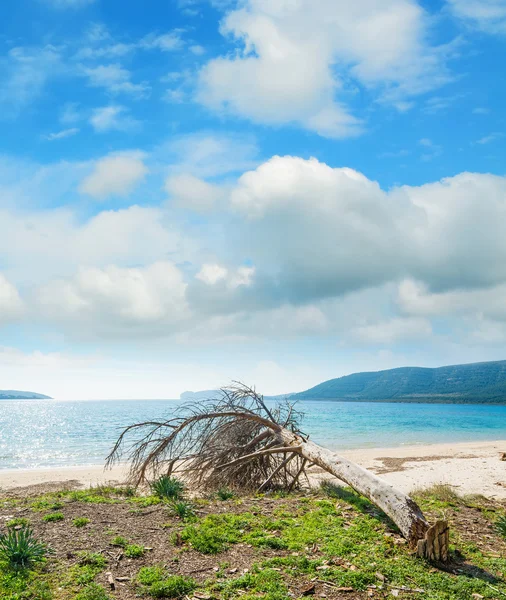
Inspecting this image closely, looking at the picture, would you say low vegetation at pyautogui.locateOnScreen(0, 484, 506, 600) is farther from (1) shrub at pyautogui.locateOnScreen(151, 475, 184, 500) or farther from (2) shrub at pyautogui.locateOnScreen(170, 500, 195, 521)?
(1) shrub at pyautogui.locateOnScreen(151, 475, 184, 500)

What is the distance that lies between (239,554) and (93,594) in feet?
7.05

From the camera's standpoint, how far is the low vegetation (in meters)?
5.48

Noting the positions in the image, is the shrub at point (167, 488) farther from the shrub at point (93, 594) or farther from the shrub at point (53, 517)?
the shrub at point (93, 594)

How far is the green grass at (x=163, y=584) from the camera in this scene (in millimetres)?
5387

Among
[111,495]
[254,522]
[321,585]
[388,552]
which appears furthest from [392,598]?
[111,495]

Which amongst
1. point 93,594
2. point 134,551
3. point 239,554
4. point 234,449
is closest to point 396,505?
point 239,554

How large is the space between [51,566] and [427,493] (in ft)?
27.9

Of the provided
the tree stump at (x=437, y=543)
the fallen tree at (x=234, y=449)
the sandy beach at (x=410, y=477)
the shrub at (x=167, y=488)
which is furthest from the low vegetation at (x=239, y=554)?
the sandy beach at (x=410, y=477)

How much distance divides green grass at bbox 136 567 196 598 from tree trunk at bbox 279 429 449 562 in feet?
11.0

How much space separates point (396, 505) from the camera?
25.0ft

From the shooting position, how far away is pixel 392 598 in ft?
17.5

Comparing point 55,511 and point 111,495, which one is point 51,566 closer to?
point 55,511

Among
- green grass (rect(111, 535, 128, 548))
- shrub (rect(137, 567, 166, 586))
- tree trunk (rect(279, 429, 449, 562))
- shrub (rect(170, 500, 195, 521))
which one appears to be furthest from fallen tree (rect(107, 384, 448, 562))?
shrub (rect(137, 567, 166, 586))

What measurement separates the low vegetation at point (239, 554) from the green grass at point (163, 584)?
14mm
